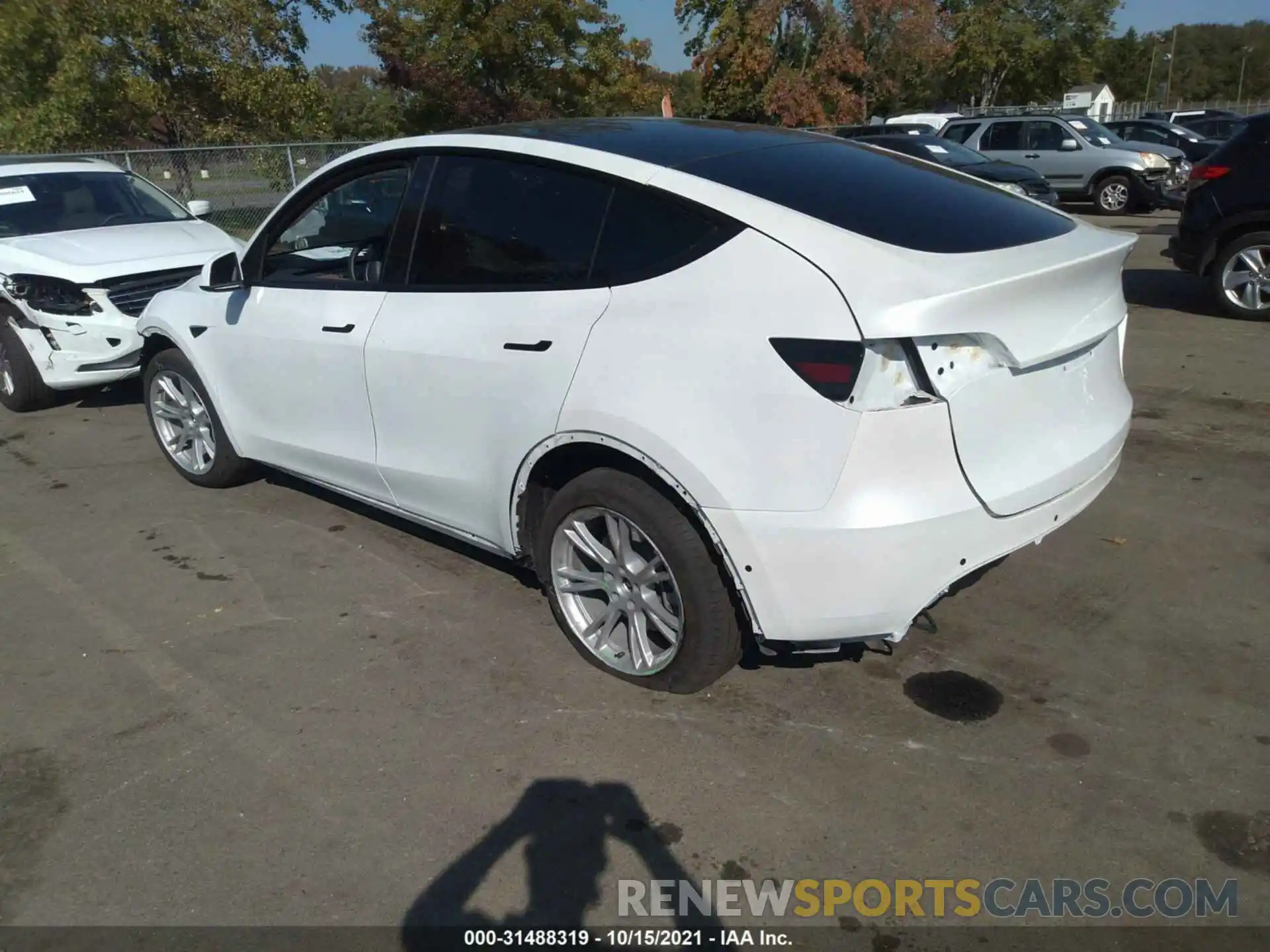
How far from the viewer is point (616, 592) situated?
342 cm

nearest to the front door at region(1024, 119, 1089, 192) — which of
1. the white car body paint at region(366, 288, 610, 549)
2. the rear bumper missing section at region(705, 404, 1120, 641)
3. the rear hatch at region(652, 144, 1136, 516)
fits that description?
the rear hatch at region(652, 144, 1136, 516)

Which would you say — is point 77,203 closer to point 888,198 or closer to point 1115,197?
point 888,198

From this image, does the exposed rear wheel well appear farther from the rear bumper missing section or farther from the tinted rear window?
the tinted rear window

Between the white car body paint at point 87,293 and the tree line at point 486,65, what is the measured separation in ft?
30.7

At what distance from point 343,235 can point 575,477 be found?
2043mm

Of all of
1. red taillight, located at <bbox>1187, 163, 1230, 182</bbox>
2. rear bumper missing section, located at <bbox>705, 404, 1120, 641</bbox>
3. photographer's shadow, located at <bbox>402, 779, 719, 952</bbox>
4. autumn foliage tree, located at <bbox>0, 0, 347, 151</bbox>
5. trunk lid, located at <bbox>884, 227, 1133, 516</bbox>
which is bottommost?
photographer's shadow, located at <bbox>402, 779, 719, 952</bbox>

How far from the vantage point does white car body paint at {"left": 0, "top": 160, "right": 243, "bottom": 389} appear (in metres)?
6.70

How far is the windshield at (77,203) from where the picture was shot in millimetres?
7664

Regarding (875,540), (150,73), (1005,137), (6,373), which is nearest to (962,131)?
(1005,137)

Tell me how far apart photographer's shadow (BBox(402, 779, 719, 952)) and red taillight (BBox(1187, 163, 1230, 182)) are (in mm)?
Answer: 8439

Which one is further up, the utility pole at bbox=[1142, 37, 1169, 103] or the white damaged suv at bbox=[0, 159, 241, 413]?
the utility pole at bbox=[1142, 37, 1169, 103]

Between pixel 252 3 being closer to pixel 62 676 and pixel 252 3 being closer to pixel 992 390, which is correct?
pixel 62 676

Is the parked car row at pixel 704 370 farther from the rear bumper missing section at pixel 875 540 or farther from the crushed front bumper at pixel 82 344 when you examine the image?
the crushed front bumper at pixel 82 344

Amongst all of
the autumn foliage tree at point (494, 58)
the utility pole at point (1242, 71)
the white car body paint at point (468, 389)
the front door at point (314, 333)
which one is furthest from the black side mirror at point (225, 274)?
the utility pole at point (1242, 71)
